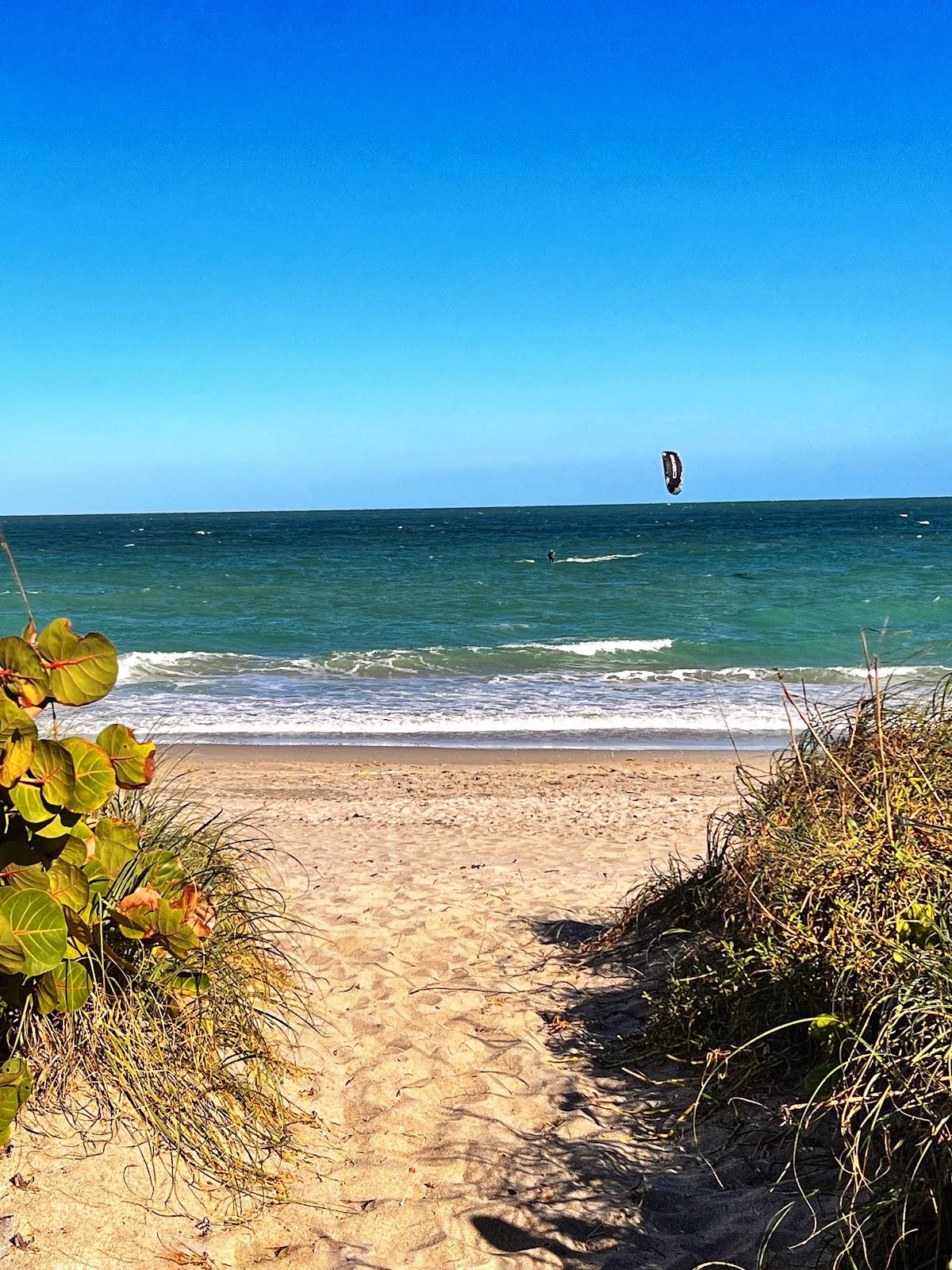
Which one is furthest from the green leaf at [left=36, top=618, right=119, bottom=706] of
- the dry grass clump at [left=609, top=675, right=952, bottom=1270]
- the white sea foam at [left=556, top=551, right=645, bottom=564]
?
the white sea foam at [left=556, top=551, right=645, bottom=564]

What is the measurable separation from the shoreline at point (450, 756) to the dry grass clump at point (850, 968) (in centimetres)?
743

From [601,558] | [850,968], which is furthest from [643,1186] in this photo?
[601,558]

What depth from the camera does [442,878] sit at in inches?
259

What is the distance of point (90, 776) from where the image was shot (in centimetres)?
290

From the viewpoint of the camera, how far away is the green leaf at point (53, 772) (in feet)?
9.06

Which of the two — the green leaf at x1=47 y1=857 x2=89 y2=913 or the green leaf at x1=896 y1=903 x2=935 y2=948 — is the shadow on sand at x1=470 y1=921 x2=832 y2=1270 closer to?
the green leaf at x1=896 y1=903 x2=935 y2=948

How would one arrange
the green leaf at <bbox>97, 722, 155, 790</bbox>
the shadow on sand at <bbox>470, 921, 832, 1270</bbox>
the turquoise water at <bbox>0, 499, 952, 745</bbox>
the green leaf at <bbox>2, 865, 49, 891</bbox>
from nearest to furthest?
the green leaf at <bbox>2, 865, 49, 891</bbox>, the shadow on sand at <bbox>470, 921, 832, 1270</bbox>, the green leaf at <bbox>97, 722, 155, 790</bbox>, the turquoise water at <bbox>0, 499, 952, 745</bbox>

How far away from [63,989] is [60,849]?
1.29 feet

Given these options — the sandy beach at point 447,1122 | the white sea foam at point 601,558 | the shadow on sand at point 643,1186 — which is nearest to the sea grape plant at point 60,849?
the sandy beach at point 447,1122

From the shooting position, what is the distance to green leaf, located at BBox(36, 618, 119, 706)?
9.36 ft

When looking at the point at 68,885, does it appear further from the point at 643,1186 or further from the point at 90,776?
the point at 643,1186

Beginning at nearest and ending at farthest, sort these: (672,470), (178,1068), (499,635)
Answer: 1. (178,1068)
2. (672,470)
3. (499,635)

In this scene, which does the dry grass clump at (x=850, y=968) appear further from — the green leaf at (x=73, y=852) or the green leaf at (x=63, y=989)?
the green leaf at (x=73, y=852)

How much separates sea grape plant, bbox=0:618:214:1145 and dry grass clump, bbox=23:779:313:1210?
0.09 m
